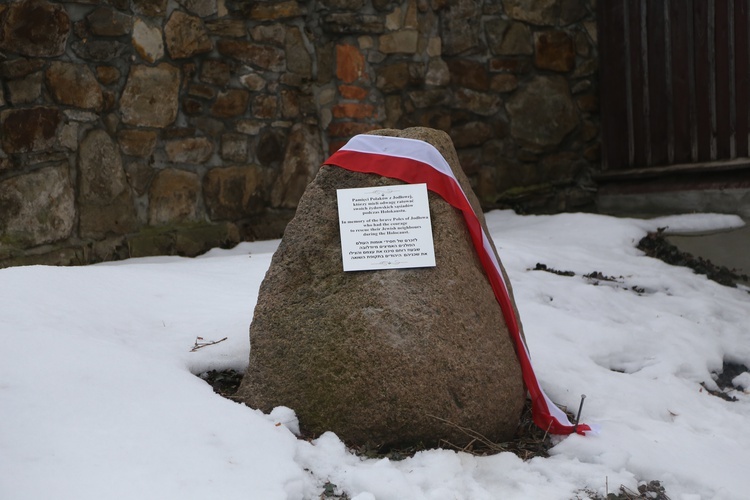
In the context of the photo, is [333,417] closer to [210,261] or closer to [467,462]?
[467,462]

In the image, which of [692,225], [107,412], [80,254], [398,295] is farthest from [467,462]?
[692,225]

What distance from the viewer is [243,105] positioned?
5453 millimetres

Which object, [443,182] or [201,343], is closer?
[443,182]

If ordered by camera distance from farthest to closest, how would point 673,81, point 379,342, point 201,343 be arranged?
point 673,81 → point 201,343 → point 379,342

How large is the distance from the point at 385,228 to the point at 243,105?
10.2 ft

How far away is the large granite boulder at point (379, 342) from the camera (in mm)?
2494

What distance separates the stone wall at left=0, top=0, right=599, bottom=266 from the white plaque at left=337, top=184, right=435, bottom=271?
2723 mm

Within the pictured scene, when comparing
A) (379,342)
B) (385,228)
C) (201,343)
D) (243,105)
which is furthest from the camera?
(243,105)

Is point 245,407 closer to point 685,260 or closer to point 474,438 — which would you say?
point 474,438

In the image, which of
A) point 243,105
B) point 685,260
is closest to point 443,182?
point 685,260

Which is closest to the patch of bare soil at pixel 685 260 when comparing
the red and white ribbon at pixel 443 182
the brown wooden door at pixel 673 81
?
the brown wooden door at pixel 673 81

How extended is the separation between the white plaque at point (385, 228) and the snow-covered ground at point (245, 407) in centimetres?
59

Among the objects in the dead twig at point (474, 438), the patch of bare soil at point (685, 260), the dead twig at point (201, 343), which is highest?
the dead twig at point (201, 343)

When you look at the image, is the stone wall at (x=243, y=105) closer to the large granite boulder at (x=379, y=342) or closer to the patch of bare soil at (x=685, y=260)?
→ the patch of bare soil at (x=685, y=260)
